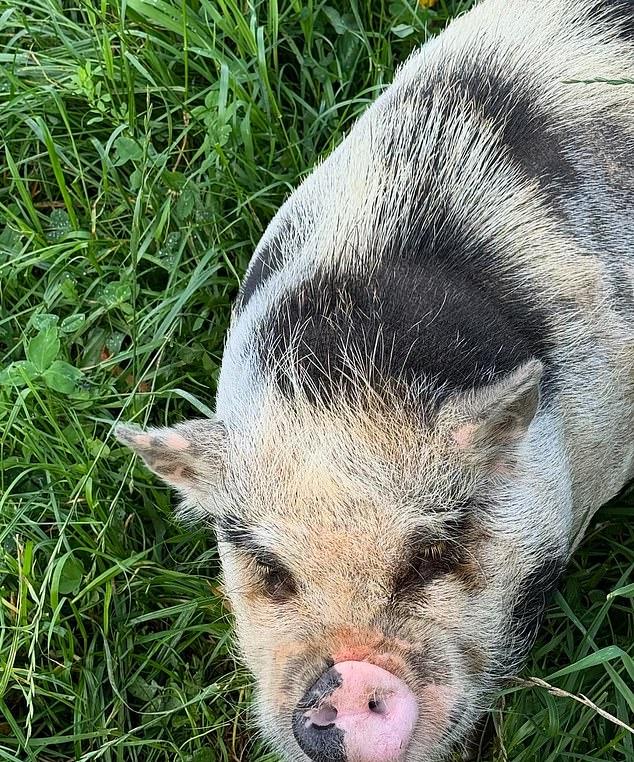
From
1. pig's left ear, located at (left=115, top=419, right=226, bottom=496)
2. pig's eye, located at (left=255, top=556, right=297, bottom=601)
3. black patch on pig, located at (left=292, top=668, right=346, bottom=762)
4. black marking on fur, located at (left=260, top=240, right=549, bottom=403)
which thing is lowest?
black patch on pig, located at (left=292, top=668, right=346, bottom=762)

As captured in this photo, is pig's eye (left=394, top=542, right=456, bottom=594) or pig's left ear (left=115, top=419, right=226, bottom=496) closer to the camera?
pig's eye (left=394, top=542, right=456, bottom=594)

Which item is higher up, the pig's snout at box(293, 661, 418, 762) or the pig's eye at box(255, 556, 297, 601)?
the pig's eye at box(255, 556, 297, 601)

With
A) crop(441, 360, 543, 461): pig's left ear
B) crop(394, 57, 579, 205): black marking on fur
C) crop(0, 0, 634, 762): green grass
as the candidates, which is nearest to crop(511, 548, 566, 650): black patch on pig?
crop(0, 0, 634, 762): green grass

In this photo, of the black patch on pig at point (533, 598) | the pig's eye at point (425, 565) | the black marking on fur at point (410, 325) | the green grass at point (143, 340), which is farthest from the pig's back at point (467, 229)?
the green grass at point (143, 340)

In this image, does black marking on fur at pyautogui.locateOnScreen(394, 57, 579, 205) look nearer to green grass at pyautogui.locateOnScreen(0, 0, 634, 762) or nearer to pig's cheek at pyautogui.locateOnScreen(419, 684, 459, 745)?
green grass at pyautogui.locateOnScreen(0, 0, 634, 762)

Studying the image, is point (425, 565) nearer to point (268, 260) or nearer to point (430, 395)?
point (430, 395)

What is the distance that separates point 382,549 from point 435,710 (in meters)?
0.39

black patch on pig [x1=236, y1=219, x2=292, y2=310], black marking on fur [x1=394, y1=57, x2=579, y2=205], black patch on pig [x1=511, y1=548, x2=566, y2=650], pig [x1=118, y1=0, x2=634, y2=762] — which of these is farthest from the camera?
black patch on pig [x1=236, y1=219, x2=292, y2=310]

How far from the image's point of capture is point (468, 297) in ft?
8.86

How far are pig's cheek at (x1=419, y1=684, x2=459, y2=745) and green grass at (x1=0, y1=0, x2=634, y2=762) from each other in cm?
53

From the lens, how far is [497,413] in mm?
2418

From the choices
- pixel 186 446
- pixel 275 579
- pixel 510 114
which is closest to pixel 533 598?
pixel 275 579

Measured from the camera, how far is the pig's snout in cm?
234

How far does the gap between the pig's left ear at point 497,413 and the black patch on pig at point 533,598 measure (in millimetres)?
340
